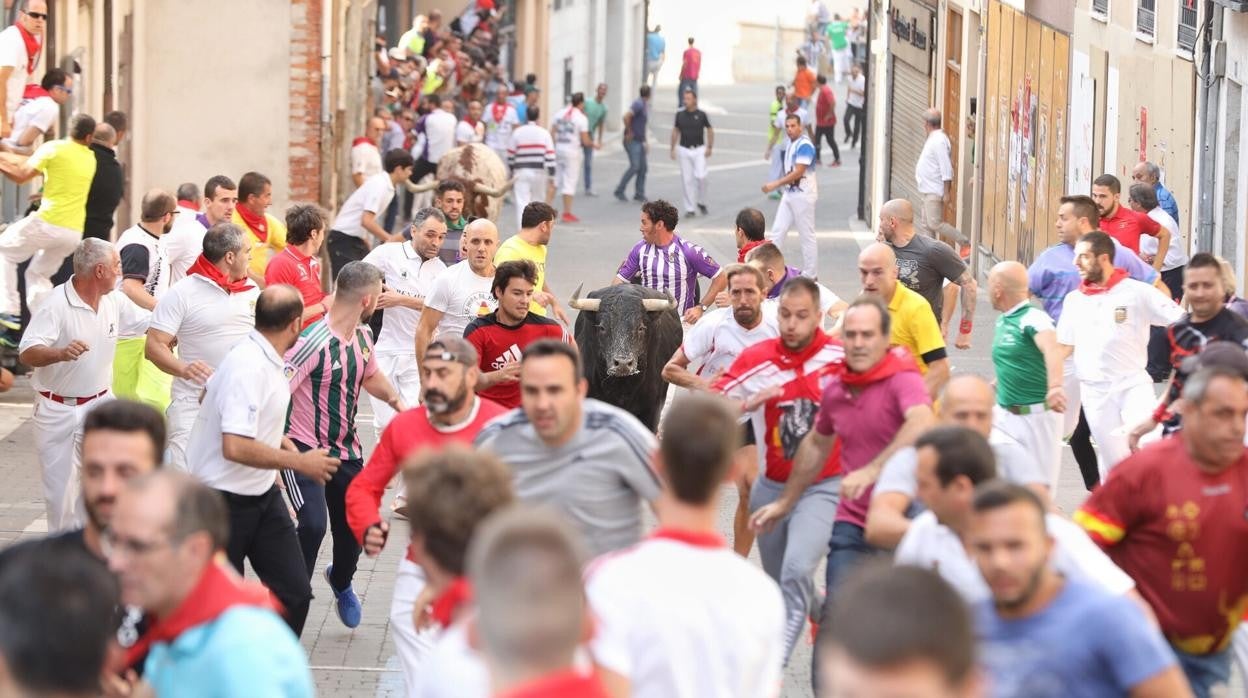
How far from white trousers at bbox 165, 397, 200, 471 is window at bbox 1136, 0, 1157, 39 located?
37.4ft

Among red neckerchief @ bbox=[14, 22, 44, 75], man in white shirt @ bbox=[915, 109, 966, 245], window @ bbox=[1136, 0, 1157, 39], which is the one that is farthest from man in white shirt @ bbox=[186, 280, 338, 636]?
man in white shirt @ bbox=[915, 109, 966, 245]

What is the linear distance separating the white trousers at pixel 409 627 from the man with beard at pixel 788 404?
5.33 feet

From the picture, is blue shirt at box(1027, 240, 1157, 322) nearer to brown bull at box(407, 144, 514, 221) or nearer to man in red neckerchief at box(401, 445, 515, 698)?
man in red neckerchief at box(401, 445, 515, 698)

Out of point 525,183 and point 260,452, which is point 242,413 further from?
point 525,183

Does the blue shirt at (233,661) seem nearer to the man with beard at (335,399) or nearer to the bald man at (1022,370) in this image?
the man with beard at (335,399)

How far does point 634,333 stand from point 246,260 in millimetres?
2408

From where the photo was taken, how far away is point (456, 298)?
12.3 meters

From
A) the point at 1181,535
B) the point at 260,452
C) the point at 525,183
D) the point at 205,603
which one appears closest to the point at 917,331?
the point at 260,452

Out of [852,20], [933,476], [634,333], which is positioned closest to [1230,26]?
[634,333]

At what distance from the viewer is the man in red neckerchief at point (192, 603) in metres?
4.44

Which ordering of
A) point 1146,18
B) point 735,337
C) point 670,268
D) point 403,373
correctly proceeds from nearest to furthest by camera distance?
1. point 735,337
2. point 403,373
3. point 670,268
4. point 1146,18

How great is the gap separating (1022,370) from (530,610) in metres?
7.87

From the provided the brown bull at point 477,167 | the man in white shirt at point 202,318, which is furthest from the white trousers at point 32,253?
the brown bull at point 477,167

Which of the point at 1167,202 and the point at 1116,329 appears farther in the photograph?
the point at 1167,202
